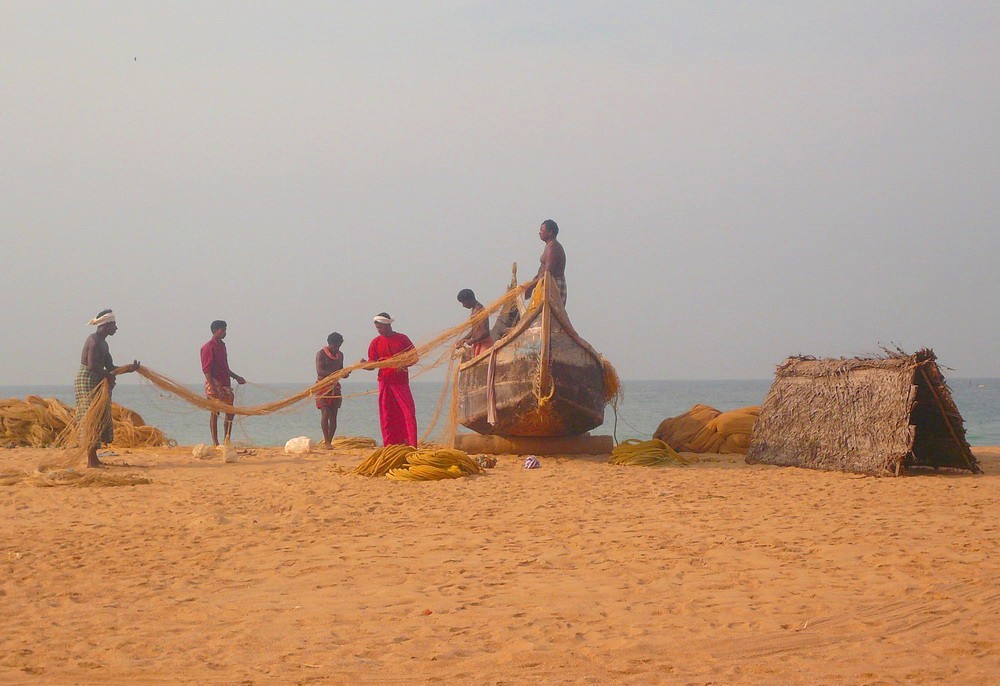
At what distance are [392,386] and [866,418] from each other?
17.9 ft

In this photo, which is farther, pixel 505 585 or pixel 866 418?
pixel 866 418

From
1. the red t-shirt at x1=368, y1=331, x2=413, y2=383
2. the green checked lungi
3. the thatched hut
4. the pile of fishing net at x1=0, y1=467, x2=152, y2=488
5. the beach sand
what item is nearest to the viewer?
the beach sand

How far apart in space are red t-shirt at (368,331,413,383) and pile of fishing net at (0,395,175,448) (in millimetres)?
5270

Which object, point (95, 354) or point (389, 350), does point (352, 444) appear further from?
point (95, 354)

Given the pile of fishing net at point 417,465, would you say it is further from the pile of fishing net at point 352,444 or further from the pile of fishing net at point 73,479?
the pile of fishing net at point 352,444

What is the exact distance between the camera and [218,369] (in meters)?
13.1

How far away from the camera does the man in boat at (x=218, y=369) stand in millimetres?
12992

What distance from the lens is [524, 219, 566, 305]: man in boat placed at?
11.7 m

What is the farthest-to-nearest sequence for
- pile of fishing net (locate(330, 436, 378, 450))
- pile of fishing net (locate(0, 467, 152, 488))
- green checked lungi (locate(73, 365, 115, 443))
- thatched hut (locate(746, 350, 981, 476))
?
pile of fishing net (locate(330, 436, 378, 450)) → green checked lungi (locate(73, 365, 115, 443)) → thatched hut (locate(746, 350, 981, 476)) → pile of fishing net (locate(0, 467, 152, 488))

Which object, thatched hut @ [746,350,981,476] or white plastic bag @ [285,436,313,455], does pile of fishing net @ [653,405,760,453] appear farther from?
white plastic bag @ [285,436,313,455]

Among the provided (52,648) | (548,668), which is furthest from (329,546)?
(548,668)

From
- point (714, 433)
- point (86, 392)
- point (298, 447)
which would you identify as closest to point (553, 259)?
point (714, 433)

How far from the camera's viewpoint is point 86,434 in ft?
33.6

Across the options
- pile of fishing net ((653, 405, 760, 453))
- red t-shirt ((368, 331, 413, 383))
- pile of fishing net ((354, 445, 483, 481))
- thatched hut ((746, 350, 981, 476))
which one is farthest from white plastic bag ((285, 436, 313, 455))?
thatched hut ((746, 350, 981, 476))
